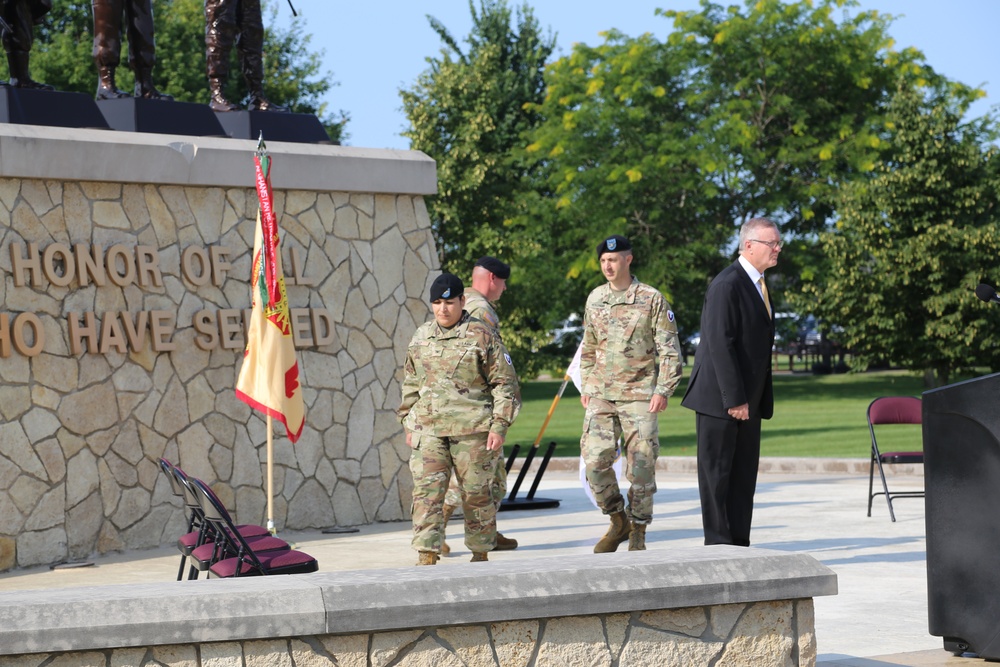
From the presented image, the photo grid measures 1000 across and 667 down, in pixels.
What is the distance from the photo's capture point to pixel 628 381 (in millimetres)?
9758

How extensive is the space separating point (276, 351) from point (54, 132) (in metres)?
2.30

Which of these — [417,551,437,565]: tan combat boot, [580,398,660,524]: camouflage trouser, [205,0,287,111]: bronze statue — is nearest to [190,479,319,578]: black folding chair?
[417,551,437,565]: tan combat boot

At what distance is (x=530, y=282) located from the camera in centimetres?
3981

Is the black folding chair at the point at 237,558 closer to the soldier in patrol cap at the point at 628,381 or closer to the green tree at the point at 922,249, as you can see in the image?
the soldier in patrol cap at the point at 628,381

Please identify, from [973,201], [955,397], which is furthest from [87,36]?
[955,397]

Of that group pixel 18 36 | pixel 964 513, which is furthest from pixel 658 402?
pixel 18 36

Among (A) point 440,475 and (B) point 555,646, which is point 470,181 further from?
(B) point 555,646

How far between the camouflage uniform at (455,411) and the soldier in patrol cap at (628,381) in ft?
3.83

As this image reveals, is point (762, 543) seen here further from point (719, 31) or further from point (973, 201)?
point (719, 31)

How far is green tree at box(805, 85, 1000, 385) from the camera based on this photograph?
35719mm

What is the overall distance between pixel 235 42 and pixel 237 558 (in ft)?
23.9

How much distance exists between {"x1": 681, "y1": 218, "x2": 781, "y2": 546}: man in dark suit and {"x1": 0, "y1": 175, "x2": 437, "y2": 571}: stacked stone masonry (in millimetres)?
4593

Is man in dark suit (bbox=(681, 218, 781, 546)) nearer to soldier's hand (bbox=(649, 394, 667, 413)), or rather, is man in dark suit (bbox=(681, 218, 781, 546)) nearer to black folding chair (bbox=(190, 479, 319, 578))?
soldier's hand (bbox=(649, 394, 667, 413))

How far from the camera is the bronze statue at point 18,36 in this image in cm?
1089
